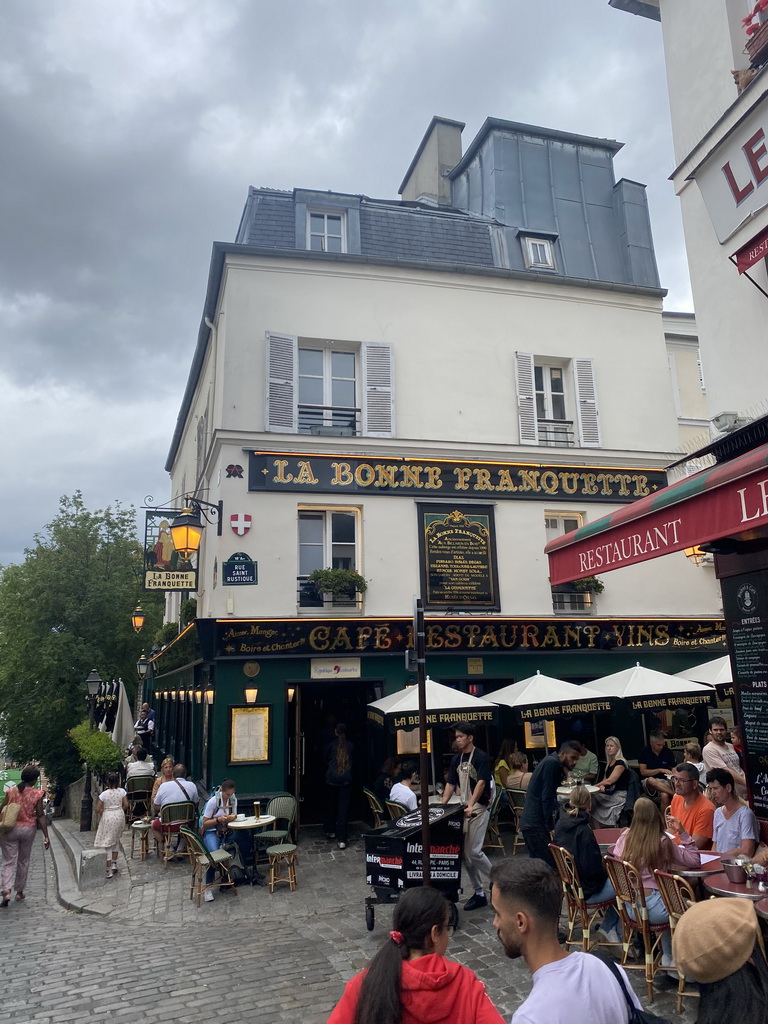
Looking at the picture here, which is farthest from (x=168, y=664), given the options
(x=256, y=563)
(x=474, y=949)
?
(x=474, y=949)

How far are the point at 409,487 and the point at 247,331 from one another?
4.05 meters

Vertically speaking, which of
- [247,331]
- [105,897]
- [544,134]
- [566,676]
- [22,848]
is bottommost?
[105,897]

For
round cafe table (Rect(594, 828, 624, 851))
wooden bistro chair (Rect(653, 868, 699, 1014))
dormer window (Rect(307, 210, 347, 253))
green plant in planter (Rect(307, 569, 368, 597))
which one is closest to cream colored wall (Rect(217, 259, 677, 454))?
dormer window (Rect(307, 210, 347, 253))

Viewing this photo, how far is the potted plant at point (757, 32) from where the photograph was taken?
696 cm

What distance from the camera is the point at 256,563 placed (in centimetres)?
1247

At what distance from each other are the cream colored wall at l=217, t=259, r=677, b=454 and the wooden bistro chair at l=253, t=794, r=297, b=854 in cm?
612

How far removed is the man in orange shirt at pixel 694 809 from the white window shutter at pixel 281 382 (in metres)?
8.68

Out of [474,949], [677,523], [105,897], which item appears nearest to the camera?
[677,523]

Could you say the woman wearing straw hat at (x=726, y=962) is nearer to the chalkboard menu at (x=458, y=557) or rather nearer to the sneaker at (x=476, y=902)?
the sneaker at (x=476, y=902)

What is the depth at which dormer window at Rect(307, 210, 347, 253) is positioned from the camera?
14.7 meters

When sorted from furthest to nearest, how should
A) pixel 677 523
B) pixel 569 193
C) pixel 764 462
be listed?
pixel 569 193 < pixel 677 523 < pixel 764 462

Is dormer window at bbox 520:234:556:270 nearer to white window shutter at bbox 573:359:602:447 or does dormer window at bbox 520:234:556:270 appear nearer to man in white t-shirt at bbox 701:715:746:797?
white window shutter at bbox 573:359:602:447

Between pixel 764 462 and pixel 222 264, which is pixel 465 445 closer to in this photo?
pixel 222 264

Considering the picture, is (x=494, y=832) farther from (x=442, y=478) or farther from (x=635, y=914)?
(x=442, y=478)
